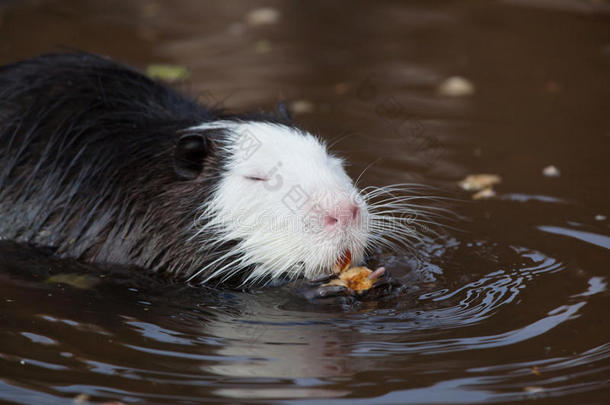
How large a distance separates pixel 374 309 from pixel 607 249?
4.47 ft

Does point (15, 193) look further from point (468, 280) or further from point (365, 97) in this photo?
point (365, 97)

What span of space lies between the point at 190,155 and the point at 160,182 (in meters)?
0.25

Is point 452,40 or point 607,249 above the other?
point 452,40

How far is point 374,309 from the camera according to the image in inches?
155

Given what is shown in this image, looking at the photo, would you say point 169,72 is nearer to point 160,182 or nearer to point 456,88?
point 456,88

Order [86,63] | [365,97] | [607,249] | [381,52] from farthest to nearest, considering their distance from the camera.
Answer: [381,52] < [365,97] < [86,63] < [607,249]

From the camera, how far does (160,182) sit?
175 inches

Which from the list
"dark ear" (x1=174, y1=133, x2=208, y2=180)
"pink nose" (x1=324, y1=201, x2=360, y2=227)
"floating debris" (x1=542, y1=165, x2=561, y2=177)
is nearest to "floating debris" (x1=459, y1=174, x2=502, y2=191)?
"floating debris" (x1=542, y1=165, x2=561, y2=177)

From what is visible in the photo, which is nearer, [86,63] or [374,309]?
[374,309]

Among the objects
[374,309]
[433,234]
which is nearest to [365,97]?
[433,234]

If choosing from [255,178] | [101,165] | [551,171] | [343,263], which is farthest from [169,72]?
[343,263]

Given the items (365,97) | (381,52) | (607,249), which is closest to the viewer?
(607,249)

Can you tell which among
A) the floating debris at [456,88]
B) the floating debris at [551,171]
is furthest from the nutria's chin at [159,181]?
the floating debris at [456,88]

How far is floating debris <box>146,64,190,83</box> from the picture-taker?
7.33m
